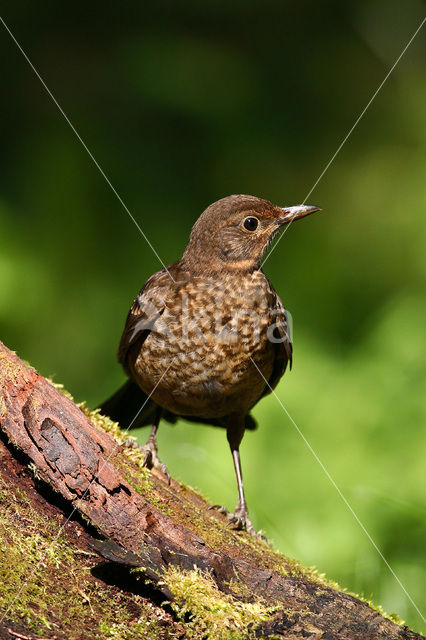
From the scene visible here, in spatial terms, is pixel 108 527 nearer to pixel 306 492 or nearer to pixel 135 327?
pixel 135 327

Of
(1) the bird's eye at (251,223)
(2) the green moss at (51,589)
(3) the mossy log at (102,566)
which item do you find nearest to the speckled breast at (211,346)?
(1) the bird's eye at (251,223)

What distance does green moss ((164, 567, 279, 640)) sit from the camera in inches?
82.5

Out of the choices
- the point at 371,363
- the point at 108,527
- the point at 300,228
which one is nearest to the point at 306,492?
the point at 371,363

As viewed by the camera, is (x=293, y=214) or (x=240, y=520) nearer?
(x=240, y=520)

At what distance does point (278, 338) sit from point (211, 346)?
1.18 feet

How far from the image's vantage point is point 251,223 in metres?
3.55

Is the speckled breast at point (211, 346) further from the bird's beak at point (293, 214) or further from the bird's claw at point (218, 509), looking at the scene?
the bird's claw at point (218, 509)

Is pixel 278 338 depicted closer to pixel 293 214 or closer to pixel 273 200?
pixel 293 214

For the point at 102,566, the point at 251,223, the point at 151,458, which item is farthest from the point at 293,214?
the point at 102,566

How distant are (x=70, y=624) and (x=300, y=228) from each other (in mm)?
3547

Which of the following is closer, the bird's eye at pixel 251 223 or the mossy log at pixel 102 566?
the mossy log at pixel 102 566

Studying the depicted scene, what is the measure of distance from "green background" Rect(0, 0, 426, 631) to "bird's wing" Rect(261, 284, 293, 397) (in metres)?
0.81

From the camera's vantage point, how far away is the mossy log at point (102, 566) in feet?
6.83

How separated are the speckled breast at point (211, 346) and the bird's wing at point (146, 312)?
0.12 feet
